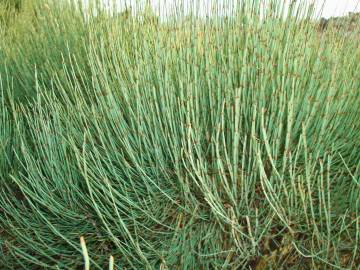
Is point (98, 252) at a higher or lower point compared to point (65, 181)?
lower

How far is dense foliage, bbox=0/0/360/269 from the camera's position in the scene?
5.35ft

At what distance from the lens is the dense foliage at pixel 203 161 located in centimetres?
163

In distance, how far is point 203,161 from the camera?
174cm

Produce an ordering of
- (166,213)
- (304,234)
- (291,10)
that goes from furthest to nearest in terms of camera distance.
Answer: (291,10) → (166,213) → (304,234)

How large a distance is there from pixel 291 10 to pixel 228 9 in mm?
290

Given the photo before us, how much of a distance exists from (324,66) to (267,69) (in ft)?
1.49

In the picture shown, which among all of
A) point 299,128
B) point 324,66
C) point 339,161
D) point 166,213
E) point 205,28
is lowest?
point 166,213

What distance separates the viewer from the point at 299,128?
73.4 inches

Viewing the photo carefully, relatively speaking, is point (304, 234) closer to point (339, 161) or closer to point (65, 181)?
point (339, 161)

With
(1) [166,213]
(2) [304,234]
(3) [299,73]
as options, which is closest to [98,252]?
(1) [166,213]

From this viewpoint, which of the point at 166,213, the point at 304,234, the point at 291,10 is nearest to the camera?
the point at 304,234

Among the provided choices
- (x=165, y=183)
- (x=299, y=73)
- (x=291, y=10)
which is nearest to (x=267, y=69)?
(x=299, y=73)

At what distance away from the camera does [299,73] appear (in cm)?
188

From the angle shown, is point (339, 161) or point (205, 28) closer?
point (339, 161)
